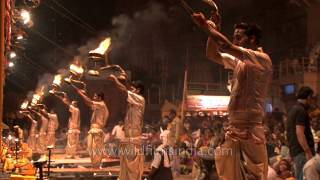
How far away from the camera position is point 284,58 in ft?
85.3

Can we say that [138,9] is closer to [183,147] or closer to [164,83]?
[164,83]

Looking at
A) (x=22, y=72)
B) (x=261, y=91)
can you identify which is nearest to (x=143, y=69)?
(x=22, y=72)

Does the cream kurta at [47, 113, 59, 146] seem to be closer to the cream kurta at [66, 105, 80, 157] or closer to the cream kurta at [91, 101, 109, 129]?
the cream kurta at [66, 105, 80, 157]

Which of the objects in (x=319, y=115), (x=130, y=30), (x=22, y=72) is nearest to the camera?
(x=319, y=115)

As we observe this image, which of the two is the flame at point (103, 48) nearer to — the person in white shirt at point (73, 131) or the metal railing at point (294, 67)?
the person in white shirt at point (73, 131)

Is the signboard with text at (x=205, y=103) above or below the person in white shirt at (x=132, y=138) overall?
above

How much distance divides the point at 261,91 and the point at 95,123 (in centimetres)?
916

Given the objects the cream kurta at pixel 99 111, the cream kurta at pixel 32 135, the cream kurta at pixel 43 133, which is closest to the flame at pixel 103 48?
the cream kurta at pixel 99 111

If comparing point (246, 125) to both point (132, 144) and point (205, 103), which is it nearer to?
point (132, 144)

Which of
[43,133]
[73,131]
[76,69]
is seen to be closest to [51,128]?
[43,133]

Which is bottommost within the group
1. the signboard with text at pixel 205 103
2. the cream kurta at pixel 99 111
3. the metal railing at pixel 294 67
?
the cream kurta at pixel 99 111

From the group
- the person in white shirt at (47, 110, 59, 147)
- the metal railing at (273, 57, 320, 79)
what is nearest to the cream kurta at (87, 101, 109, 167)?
the person in white shirt at (47, 110, 59, 147)

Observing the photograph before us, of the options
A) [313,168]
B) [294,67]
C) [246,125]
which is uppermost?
[294,67]

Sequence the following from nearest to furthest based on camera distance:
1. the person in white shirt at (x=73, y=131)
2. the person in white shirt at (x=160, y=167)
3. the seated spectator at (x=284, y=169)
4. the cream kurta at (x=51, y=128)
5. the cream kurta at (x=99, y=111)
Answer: the seated spectator at (x=284, y=169) → the person in white shirt at (x=160, y=167) → the cream kurta at (x=99, y=111) → the person in white shirt at (x=73, y=131) → the cream kurta at (x=51, y=128)
